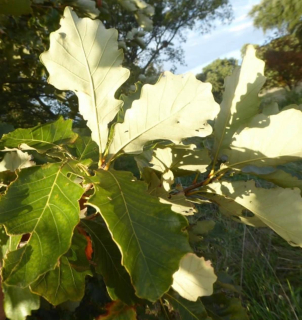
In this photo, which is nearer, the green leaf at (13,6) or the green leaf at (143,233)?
the green leaf at (143,233)

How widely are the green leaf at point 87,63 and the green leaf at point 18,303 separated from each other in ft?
0.97

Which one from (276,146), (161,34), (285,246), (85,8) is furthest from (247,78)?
(161,34)

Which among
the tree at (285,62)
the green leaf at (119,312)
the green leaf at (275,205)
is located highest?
the green leaf at (275,205)

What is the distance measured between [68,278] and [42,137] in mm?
240

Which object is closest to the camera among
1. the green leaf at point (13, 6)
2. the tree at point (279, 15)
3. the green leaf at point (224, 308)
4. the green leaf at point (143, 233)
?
the green leaf at point (143, 233)

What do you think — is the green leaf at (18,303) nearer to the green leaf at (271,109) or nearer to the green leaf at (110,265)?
the green leaf at (110,265)

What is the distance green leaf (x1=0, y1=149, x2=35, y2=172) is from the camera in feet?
2.05

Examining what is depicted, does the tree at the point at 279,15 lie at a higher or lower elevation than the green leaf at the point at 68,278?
lower

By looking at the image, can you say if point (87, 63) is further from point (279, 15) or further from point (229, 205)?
point (279, 15)

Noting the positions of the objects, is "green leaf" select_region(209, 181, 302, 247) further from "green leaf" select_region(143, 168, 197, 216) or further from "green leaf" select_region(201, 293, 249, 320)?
"green leaf" select_region(201, 293, 249, 320)

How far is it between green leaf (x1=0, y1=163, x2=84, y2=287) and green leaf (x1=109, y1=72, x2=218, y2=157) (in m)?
0.13

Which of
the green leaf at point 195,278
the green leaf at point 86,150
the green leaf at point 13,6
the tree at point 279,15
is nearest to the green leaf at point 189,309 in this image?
the green leaf at point 195,278

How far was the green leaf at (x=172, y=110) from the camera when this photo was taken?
0.48 metres

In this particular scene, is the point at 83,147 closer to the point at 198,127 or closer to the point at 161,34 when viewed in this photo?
the point at 198,127
